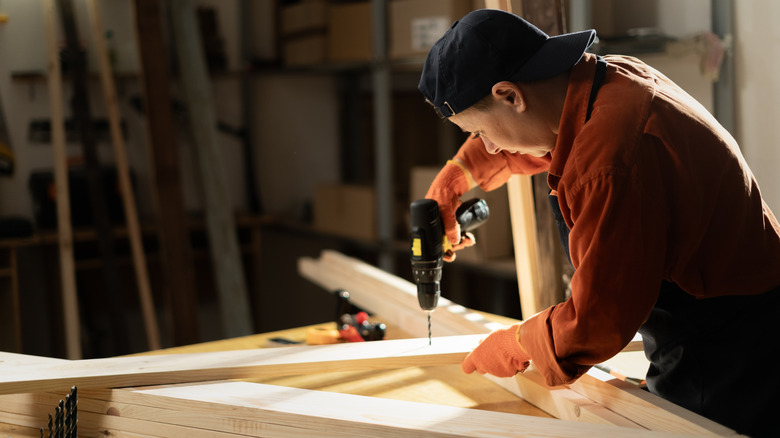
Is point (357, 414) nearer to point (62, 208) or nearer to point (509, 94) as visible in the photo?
point (509, 94)

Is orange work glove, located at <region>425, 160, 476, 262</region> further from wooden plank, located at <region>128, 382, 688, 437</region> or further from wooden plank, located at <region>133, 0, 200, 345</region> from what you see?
wooden plank, located at <region>133, 0, 200, 345</region>

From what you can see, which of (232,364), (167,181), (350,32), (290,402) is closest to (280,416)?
(290,402)

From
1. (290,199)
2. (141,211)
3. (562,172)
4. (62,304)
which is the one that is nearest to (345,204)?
(290,199)

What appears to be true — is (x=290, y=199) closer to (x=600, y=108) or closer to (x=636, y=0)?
(x=636, y=0)

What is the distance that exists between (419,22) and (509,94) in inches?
95.9

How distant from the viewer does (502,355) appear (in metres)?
1.40

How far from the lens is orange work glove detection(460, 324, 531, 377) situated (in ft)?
4.50

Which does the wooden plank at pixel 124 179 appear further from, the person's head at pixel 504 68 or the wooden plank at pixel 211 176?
the person's head at pixel 504 68

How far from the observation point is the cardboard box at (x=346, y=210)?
4.08 metres

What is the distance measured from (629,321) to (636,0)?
2.59 metres

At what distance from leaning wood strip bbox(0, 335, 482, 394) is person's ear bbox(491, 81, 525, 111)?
25.6 inches

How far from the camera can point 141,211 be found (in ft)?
14.7

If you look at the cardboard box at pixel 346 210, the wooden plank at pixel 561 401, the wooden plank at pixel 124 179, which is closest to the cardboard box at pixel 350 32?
the cardboard box at pixel 346 210

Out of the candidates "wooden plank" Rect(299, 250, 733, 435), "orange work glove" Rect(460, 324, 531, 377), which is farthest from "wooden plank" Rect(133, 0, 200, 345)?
"orange work glove" Rect(460, 324, 531, 377)
